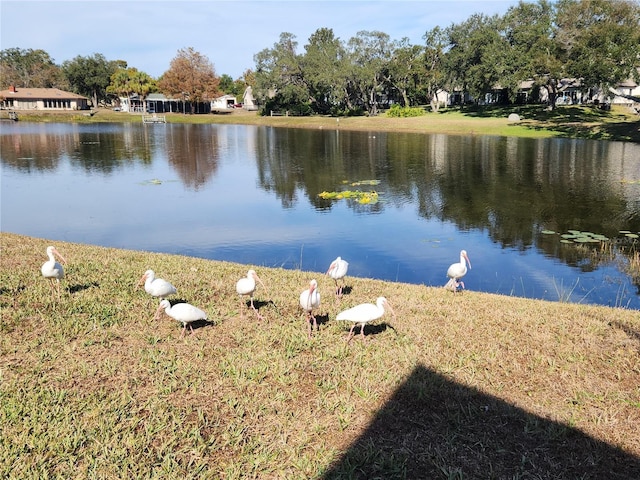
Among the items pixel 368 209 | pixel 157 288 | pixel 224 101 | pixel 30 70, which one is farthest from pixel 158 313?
pixel 30 70

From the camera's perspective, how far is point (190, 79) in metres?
103

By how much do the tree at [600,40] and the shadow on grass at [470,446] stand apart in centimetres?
5161

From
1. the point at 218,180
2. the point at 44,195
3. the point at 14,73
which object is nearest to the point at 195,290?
the point at 44,195

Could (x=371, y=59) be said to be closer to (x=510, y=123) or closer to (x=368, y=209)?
(x=510, y=123)

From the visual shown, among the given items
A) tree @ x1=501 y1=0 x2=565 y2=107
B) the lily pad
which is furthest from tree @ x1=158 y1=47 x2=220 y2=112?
the lily pad

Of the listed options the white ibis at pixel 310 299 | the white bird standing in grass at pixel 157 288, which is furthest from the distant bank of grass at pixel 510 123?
the white bird standing in grass at pixel 157 288

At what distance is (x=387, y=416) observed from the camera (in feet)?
18.2

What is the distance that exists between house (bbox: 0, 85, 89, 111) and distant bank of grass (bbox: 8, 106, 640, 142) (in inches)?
1801

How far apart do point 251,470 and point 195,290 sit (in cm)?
496

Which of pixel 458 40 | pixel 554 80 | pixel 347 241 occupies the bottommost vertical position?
pixel 347 241

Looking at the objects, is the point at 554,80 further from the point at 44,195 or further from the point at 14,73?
the point at 14,73

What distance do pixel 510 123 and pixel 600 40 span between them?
14.2 metres

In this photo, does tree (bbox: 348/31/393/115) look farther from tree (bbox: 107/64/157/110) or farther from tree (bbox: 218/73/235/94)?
tree (bbox: 218/73/235/94)

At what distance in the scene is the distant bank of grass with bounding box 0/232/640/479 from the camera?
4.87 metres
